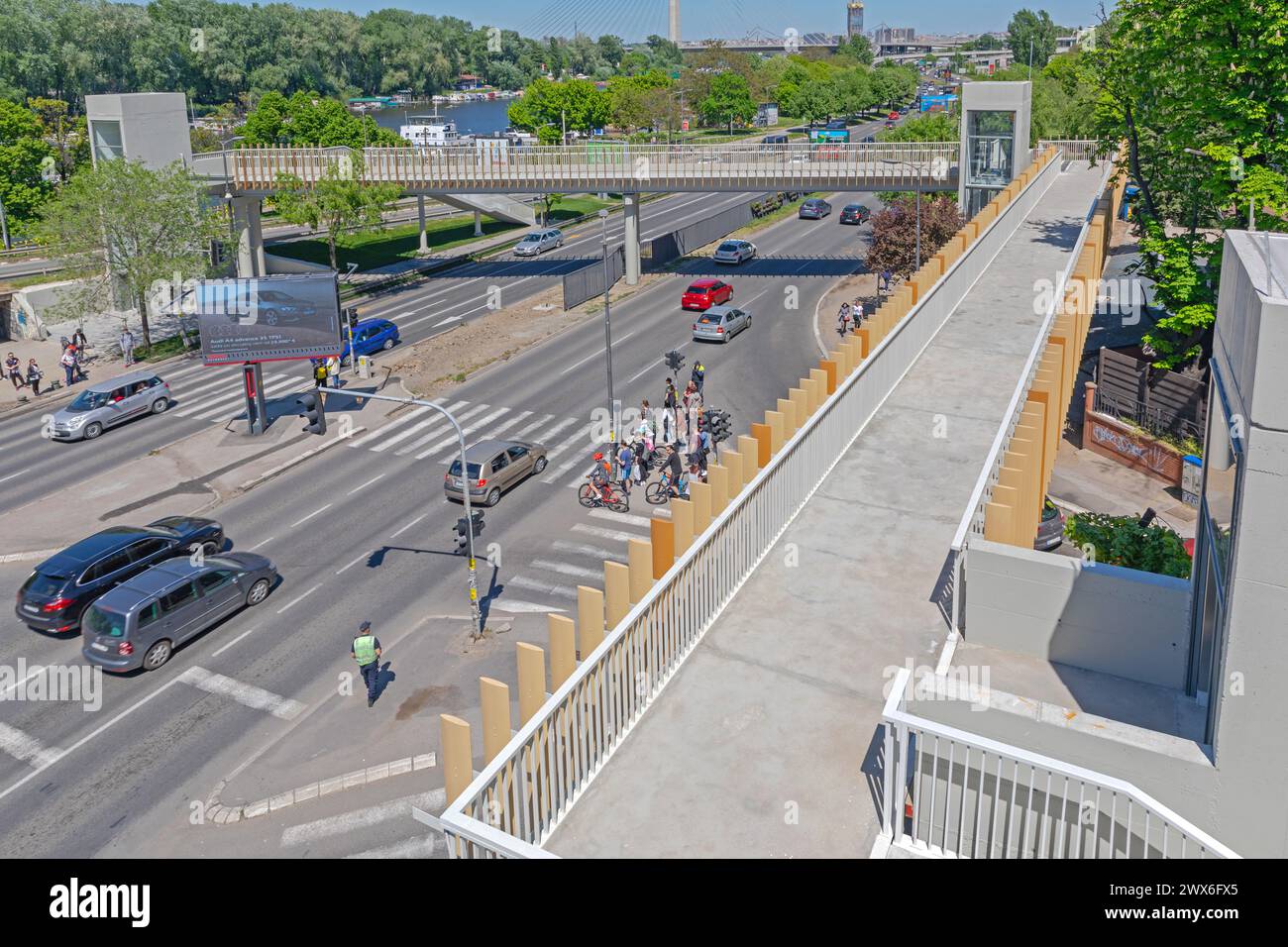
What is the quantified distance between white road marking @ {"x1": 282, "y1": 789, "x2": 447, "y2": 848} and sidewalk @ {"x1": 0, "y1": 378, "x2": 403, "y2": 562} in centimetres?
1581

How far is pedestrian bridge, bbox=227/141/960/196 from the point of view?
5481 cm

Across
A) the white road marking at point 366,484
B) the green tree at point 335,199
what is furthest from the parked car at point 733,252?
the white road marking at point 366,484

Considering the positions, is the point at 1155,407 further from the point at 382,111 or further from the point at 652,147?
the point at 382,111

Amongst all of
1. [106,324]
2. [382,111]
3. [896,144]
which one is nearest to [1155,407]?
[896,144]

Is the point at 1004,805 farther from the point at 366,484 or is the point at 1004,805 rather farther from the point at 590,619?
the point at 366,484

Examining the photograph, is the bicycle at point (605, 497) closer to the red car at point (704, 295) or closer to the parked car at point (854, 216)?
the red car at point (704, 295)

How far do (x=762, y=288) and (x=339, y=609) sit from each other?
37976 millimetres

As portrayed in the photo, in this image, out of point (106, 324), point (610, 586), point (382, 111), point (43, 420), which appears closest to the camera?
point (610, 586)

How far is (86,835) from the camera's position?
1805 cm

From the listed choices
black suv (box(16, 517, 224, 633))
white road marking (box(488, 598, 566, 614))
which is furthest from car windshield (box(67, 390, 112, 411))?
white road marking (box(488, 598, 566, 614))

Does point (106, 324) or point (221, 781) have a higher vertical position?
point (106, 324)

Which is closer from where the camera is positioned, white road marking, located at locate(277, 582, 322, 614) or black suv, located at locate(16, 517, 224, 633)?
black suv, located at locate(16, 517, 224, 633)

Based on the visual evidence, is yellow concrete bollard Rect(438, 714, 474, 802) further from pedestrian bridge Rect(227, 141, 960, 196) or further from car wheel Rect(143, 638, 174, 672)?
pedestrian bridge Rect(227, 141, 960, 196)

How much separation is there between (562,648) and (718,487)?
3.39 meters
